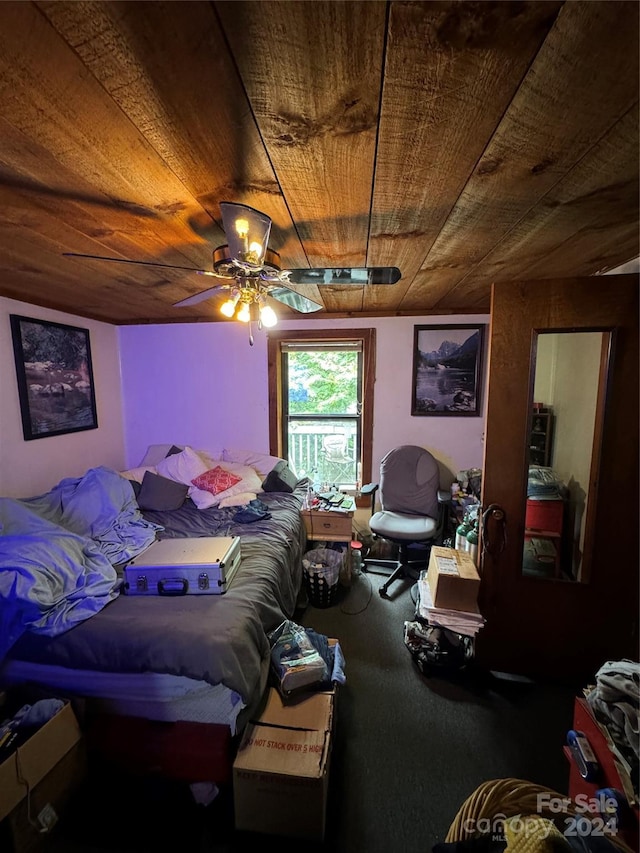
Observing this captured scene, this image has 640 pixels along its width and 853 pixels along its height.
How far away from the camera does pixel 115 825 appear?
1.26 meters

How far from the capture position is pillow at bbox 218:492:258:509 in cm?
279

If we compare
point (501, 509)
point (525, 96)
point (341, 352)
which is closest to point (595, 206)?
point (525, 96)

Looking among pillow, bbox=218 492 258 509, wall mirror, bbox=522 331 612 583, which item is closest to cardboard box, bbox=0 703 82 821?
pillow, bbox=218 492 258 509

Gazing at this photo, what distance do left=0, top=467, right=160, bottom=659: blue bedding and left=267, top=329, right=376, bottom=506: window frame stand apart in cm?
146

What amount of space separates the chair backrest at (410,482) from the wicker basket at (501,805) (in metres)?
1.99

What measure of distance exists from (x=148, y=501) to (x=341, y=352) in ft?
7.44

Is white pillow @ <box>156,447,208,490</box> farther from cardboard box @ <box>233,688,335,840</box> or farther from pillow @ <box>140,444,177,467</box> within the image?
cardboard box @ <box>233,688,335,840</box>

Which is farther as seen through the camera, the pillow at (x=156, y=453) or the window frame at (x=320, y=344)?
the pillow at (x=156, y=453)

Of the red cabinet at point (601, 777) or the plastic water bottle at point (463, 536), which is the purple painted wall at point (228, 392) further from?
the red cabinet at point (601, 777)

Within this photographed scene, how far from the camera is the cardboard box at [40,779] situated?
110 cm

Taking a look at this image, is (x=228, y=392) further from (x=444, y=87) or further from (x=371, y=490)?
(x=444, y=87)

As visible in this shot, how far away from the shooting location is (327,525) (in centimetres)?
286

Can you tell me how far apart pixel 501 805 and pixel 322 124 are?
200cm

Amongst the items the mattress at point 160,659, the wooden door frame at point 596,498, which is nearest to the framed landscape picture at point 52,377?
the mattress at point 160,659
